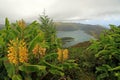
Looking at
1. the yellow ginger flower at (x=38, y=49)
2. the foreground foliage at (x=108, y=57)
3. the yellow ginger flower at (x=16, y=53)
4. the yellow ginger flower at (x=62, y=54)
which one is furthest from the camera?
the foreground foliage at (x=108, y=57)

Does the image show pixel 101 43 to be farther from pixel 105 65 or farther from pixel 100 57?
pixel 105 65

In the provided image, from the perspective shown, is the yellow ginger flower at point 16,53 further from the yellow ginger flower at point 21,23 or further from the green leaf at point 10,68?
the yellow ginger flower at point 21,23

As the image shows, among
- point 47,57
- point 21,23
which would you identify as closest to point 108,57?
point 47,57

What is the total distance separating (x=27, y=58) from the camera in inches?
435

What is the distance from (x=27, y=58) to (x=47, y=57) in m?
1.61

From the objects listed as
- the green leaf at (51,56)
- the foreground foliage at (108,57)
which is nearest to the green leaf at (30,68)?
the green leaf at (51,56)

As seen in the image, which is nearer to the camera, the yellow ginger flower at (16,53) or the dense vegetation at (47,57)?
the yellow ginger flower at (16,53)

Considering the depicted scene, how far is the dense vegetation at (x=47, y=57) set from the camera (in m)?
11.0

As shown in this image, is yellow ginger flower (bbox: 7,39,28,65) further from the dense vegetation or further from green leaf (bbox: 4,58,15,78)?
green leaf (bbox: 4,58,15,78)

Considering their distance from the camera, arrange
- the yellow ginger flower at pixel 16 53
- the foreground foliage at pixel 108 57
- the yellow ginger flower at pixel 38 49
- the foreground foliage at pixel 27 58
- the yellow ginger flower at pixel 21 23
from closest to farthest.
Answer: the yellow ginger flower at pixel 16 53
the foreground foliage at pixel 27 58
the yellow ginger flower at pixel 38 49
the yellow ginger flower at pixel 21 23
the foreground foliage at pixel 108 57

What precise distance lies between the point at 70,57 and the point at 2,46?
5.17m

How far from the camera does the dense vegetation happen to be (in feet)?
36.1

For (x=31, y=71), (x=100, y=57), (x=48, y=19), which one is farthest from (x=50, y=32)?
(x=31, y=71)

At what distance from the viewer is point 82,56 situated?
53.8ft
